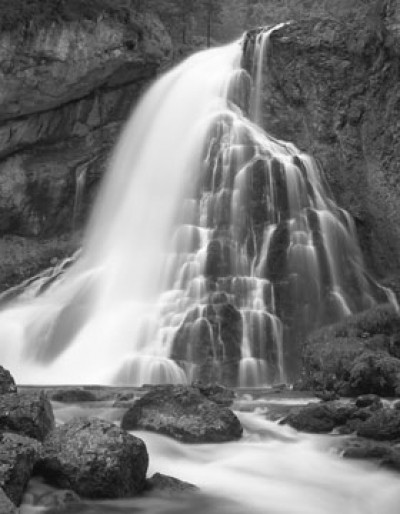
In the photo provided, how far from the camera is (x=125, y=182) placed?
30.3 meters

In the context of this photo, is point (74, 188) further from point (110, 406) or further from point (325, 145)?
point (110, 406)

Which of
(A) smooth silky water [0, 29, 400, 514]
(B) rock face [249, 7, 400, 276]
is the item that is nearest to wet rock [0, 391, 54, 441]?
(A) smooth silky water [0, 29, 400, 514]

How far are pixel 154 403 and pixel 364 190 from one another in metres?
19.8

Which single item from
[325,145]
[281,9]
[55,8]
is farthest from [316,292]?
[281,9]

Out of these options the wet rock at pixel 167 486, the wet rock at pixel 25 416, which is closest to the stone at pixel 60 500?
the wet rock at pixel 167 486

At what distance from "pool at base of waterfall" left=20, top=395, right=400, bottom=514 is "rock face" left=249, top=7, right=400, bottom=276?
1601 cm

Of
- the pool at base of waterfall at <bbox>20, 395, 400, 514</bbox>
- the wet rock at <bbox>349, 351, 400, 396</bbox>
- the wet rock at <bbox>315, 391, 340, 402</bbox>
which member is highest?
the wet rock at <bbox>349, 351, 400, 396</bbox>

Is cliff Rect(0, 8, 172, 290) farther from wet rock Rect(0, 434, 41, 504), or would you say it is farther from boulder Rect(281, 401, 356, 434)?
wet rock Rect(0, 434, 41, 504)

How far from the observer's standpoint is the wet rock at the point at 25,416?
8703mm

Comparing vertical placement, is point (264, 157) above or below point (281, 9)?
below

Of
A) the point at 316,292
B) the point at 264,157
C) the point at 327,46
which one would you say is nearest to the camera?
the point at 316,292

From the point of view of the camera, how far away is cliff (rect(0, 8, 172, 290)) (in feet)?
100

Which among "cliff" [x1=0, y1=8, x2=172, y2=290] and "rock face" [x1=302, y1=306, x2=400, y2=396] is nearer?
"rock face" [x1=302, y1=306, x2=400, y2=396]

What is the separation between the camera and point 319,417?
11.4 metres
